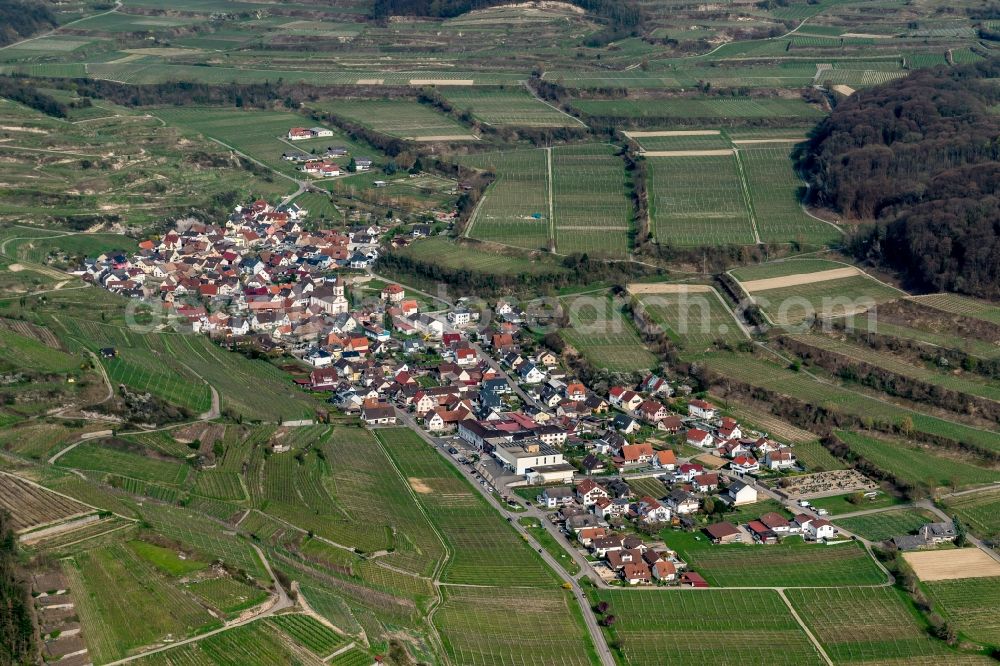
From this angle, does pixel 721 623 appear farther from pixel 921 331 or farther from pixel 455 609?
pixel 921 331

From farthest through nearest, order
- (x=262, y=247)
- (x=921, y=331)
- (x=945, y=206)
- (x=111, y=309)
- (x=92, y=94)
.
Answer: (x=92, y=94)
(x=262, y=247)
(x=945, y=206)
(x=111, y=309)
(x=921, y=331)

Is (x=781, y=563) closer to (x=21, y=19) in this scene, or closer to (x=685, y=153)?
(x=685, y=153)

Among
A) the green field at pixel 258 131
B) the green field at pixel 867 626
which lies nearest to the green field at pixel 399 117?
the green field at pixel 258 131

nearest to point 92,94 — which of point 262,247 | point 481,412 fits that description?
point 262,247

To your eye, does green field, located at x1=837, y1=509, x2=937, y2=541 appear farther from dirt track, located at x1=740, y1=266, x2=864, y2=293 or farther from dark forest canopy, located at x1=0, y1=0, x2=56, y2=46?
dark forest canopy, located at x1=0, y1=0, x2=56, y2=46

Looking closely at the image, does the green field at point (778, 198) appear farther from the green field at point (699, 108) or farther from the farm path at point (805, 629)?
the farm path at point (805, 629)
